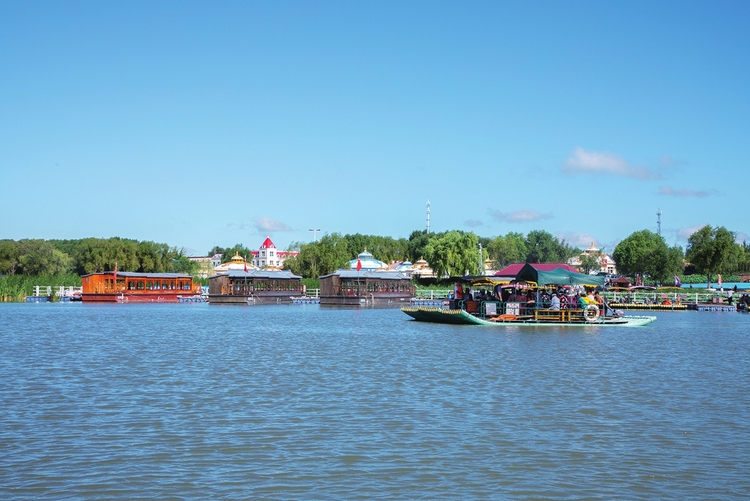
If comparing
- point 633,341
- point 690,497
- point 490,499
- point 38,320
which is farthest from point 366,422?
point 38,320

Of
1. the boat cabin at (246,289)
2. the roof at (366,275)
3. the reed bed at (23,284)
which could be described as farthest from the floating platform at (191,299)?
the roof at (366,275)

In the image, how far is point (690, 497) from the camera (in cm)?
993

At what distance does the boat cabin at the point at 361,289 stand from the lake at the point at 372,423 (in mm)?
46663

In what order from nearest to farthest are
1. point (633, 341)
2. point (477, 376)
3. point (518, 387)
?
point (518, 387) → point (477, 376) → point (633, 341)

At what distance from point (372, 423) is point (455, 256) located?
85.3 metres

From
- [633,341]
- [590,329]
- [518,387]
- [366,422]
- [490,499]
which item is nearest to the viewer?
[490,499]

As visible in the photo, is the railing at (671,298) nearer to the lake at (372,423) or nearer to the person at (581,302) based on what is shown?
the person at (581,302)

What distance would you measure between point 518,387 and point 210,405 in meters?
6.91

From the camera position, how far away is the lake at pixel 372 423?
34.0 feet

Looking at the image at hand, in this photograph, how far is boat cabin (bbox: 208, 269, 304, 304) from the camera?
256ft

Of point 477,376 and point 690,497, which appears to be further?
A: point 477,376

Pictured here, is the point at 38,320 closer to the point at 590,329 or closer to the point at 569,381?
the point at 590,329

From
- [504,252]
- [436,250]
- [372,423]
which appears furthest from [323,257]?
[372,423]

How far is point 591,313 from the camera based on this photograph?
3997cm
